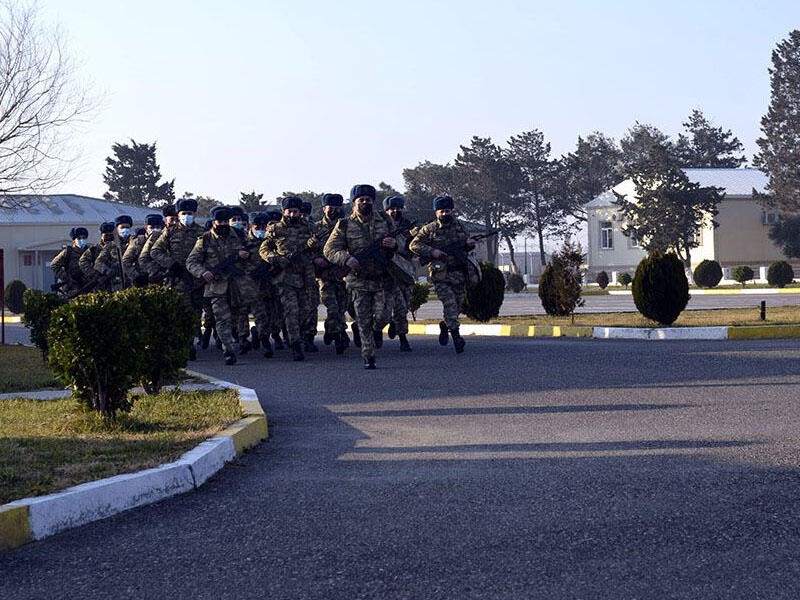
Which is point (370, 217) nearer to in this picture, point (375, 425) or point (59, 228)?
point (375, 425)

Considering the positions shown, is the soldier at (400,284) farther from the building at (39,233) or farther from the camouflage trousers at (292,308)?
the building at (39,233)

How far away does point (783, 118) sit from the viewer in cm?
8025

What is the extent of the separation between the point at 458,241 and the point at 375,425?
8.81 metres

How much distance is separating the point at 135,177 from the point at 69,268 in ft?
281

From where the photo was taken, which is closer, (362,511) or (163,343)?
(362,511)

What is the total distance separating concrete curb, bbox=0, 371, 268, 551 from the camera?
678 centimetres

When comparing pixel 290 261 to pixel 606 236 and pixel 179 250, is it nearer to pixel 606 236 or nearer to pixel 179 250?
pixel 179 250

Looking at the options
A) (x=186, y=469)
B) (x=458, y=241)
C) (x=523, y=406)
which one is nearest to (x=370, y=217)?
(x=458, y=241)

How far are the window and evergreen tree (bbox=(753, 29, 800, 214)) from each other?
9759 millimetres

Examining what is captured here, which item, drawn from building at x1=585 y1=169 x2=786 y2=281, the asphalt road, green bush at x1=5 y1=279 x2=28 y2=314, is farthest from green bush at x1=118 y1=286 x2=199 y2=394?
building at x1=585 y1=169 x2=786 y2=281

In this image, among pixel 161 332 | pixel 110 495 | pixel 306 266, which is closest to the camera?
pixel 110 495

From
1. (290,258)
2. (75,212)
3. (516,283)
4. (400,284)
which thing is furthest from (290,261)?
(75,212)

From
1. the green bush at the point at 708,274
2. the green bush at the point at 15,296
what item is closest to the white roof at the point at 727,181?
the green bush at the point at 708,274

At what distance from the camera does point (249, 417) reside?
34.9 feet
